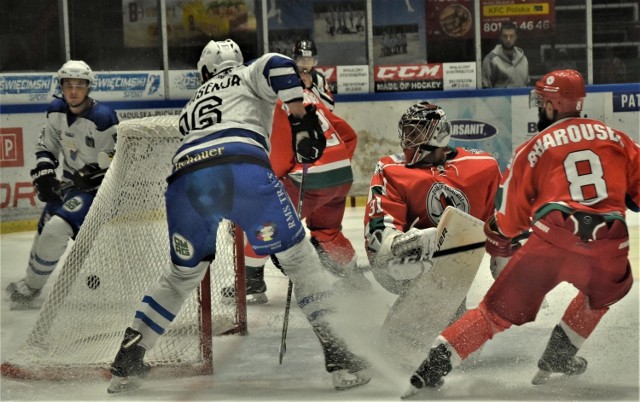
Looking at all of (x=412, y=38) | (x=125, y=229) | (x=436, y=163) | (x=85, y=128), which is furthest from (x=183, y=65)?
(x=436, y=163)

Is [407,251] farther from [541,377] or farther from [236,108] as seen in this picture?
[236,108]

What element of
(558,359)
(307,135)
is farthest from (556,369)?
(307,135)

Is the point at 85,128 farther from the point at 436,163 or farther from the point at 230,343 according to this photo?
the point at 436,163

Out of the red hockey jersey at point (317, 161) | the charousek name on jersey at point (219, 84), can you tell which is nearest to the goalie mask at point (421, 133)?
the charousek name on jersey at point (219, 84)

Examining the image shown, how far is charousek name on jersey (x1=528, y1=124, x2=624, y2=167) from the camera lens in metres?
3.38

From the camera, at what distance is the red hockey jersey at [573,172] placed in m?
3.35

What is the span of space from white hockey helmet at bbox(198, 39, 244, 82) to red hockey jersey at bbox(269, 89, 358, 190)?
122 centimetres

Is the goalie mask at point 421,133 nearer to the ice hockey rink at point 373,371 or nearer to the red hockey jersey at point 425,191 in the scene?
the red hockey jersey at point 425,191

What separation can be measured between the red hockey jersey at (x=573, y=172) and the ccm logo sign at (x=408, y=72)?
5.58 metres

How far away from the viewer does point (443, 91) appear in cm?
892

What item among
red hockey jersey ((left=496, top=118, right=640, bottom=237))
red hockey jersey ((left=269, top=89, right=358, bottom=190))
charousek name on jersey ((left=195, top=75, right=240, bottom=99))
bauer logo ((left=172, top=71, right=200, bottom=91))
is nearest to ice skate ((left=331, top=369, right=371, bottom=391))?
red hockey jersey ((left=496, top=118, right=640, bottom=237))

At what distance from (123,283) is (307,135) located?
43.4 inches

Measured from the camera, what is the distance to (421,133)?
397cm

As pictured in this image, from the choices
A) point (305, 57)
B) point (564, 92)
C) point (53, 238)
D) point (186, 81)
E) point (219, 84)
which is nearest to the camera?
point (564, 92)
